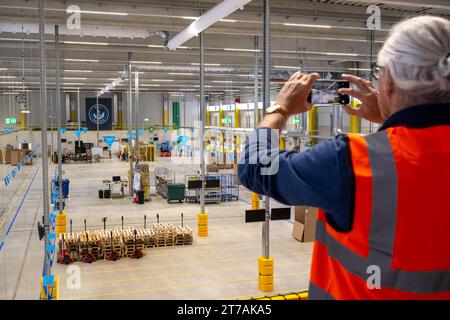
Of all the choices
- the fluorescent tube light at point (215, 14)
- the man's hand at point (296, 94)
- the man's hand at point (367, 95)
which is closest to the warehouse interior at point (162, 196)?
the fluorescent tube light at point (215, 14)

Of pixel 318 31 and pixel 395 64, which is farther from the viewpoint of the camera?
pixel 318 31

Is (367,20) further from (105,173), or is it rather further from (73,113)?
(73,113)

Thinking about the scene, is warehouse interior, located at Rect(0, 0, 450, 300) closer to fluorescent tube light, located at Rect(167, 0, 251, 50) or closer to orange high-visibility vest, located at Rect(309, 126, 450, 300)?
fluorescent tube light, located at Rect(167, 0, 251, 50)

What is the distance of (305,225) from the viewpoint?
1487 centimetres

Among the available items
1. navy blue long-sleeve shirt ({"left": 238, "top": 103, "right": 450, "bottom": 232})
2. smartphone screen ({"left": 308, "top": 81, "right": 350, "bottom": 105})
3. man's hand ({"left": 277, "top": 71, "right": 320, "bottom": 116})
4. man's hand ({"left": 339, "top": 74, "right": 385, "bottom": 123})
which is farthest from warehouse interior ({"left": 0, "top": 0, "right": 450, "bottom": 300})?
navy blue long-sleeve shirt ({"left": 238, "top": 103, "right": 450, "bottom": 232})

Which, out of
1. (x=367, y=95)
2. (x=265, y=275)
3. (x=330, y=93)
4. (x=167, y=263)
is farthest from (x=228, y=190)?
(x=367, y=95)

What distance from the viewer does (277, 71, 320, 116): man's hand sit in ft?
4.84

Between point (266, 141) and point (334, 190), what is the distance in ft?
0.85

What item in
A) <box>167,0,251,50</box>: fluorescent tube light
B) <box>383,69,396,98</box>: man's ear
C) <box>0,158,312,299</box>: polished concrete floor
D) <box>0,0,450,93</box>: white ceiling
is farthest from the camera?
<box>0,0,450,93</box>: white ceiling

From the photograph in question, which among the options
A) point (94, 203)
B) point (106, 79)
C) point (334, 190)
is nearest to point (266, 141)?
point (334, 190)

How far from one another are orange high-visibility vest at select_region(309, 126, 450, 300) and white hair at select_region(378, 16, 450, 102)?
0.37 ft

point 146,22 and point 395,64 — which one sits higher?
point 146,22

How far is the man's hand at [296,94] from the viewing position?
1477mm
